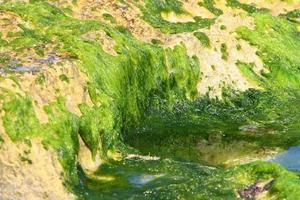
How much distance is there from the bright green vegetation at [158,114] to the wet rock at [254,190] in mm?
313

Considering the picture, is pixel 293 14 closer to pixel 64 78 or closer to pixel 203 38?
pixel 203 38

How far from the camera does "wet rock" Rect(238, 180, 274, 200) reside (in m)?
26.3

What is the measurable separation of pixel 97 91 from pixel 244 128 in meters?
10.5

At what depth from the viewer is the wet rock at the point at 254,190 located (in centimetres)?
2627

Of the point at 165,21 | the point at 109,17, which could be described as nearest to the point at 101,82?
the point at 109,17

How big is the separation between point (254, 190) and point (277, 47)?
1000 inches

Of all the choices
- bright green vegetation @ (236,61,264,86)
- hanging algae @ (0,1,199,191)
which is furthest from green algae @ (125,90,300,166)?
bright green vegetation @ (236,61,264,86)

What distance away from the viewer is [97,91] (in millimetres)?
32312

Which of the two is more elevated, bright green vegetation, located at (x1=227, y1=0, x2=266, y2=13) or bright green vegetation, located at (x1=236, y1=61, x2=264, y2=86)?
bright green vegetation, located at (x1=236, y1=61, x2=264, y2=86)

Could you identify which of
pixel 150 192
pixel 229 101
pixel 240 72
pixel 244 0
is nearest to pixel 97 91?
pixel 150 192

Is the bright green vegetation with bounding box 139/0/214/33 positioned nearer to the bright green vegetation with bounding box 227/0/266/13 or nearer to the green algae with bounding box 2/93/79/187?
the bright green vegetation with bounding box 227/0/266/13

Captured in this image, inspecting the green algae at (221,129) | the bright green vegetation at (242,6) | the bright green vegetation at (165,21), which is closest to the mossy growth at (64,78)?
the green algae at (221,129)

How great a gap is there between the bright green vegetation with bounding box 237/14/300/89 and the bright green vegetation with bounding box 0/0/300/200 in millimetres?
101

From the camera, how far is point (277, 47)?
50.1 metres
